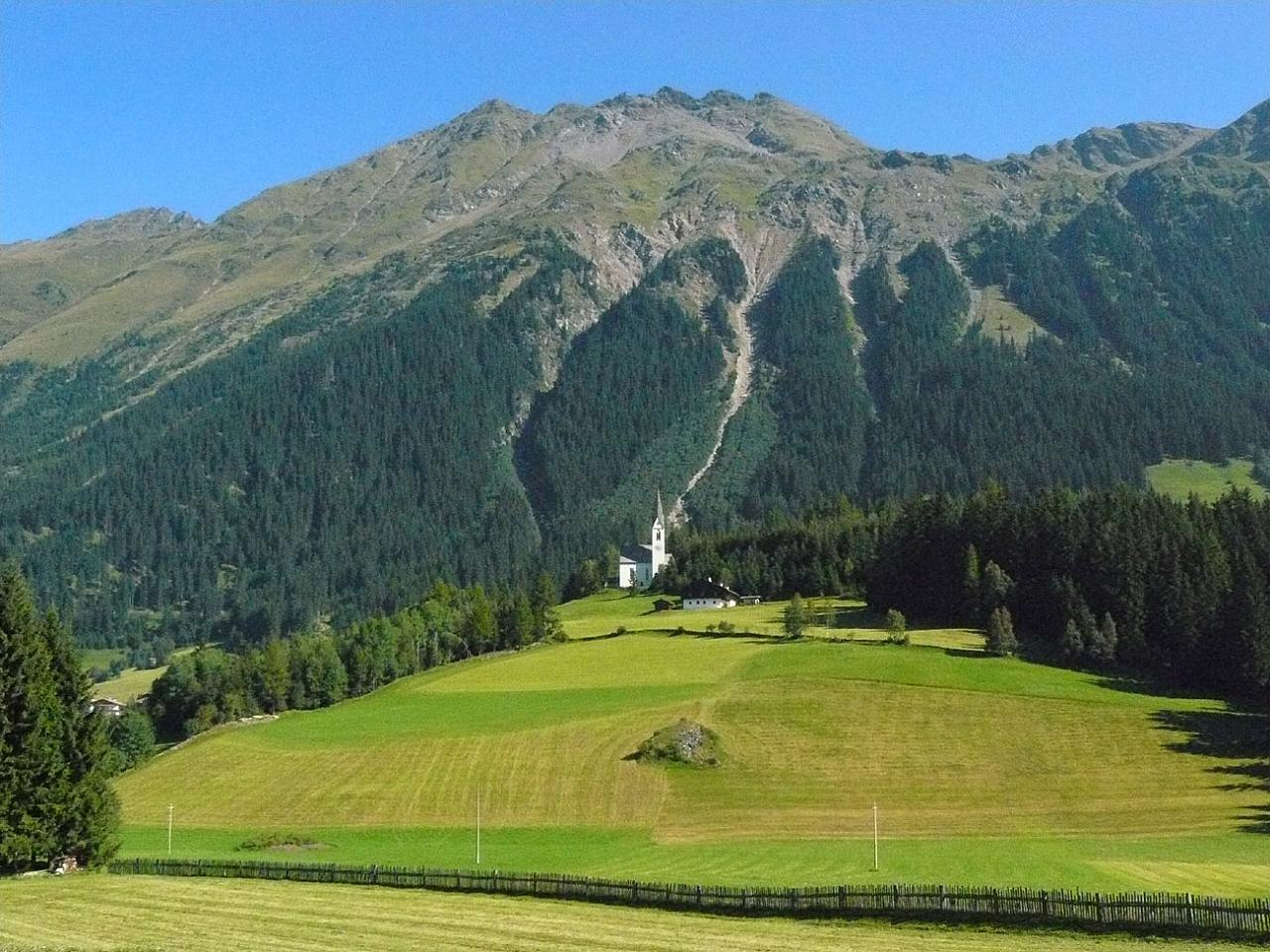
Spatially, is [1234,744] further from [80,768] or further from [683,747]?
[80,768]

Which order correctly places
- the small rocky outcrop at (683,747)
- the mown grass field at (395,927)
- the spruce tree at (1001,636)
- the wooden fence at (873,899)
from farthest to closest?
the spruce tree at (1001,636) → the small rocky outcrop at (683,747) → the wooden fence at (873,899) → the mown grass field at (395,927)

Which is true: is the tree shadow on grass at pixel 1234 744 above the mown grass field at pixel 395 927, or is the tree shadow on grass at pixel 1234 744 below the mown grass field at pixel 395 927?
below

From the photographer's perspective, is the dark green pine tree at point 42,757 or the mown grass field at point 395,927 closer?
the mown grass field at point 395,927

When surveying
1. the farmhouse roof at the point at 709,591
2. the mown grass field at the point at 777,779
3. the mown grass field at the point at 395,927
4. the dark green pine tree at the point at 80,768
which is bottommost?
the mown grass field at the point at 777,779

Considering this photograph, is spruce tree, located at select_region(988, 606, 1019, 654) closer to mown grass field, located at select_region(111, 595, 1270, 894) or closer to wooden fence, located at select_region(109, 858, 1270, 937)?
mown grass field, located at select_region(111, 595, 1270, 894)

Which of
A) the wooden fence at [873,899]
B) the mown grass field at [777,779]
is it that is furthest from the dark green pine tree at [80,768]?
the mown grass field at [777,779]

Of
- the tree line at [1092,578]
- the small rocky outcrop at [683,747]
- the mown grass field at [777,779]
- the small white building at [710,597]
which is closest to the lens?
the mown grass field at [777,779]

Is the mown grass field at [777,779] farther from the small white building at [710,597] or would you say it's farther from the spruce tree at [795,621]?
the small white building at [710,597]
